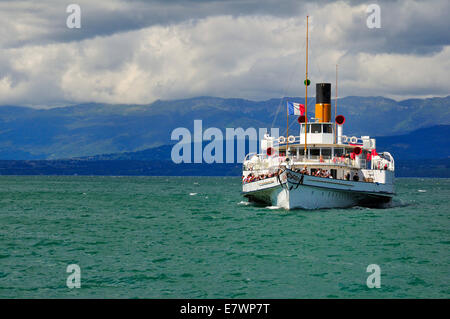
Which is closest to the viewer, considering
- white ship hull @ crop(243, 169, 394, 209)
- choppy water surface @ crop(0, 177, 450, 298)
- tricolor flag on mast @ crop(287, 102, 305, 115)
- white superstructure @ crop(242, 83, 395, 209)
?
choppy water surface @ crop(0, 177, 450, 298)

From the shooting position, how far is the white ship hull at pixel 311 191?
5631 centimetres

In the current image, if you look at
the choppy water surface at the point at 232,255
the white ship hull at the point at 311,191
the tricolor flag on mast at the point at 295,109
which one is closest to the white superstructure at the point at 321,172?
the white ship hull at the point at 311,191

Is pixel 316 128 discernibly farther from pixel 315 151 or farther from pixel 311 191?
pixel 311 191

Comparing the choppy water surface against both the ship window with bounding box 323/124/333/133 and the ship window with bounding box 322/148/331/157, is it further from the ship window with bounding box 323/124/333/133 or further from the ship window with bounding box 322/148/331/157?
the ship window with bounding box 323/124/333/133

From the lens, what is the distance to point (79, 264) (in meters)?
34.5

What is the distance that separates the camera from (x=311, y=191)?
2263 inches

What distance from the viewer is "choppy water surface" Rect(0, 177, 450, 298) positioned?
28625mm

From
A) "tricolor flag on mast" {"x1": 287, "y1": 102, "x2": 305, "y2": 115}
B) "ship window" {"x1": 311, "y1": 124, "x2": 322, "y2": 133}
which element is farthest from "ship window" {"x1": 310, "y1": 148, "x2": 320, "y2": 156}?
"tricolor flag on mast" {"x1": 287, "y1": 102, "x2": 305, "y2": 115}

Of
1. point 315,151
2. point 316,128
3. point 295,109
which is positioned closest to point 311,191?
point 315,151

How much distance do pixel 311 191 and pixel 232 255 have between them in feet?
70.0

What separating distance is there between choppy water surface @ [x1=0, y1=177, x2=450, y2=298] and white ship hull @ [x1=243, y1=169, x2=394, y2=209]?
117cm

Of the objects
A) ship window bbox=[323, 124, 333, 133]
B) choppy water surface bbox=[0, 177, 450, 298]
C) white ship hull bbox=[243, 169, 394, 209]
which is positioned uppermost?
ship window bbox=[323, 124, 333, 133]

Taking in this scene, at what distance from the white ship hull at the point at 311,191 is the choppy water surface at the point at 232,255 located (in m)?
1.17
